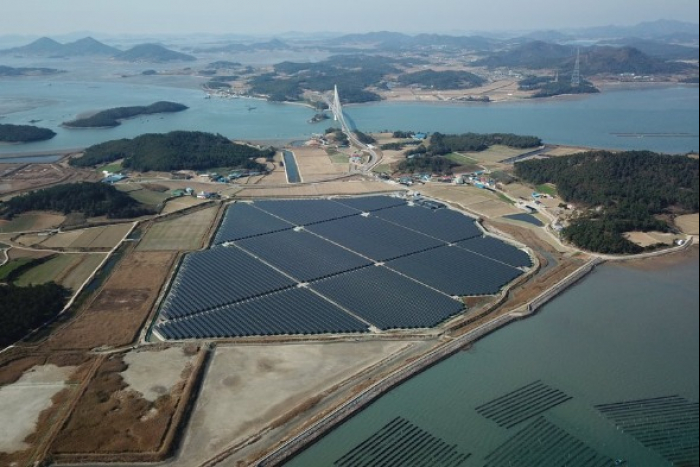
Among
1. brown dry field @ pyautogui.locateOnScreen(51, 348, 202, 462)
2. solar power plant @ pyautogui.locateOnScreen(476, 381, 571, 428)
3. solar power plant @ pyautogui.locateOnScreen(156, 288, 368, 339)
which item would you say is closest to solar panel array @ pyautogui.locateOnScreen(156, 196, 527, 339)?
solar power plant @ pyautogui.locateOnScreen(156, 288, 368, 339)

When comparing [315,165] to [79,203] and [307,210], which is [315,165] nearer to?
[307,210]

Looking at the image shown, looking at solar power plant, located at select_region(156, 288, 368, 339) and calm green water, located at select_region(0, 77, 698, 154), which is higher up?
calm green water, located at select_region(0, 77, 698, 154)

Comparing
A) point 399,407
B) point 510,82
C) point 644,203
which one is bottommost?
point 399,407

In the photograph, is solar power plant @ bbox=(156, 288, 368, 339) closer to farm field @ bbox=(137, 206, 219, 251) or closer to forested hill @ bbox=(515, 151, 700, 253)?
farm field @ bbox=(137, 206, 219, 251)

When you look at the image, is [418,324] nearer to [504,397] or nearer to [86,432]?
[504,397]

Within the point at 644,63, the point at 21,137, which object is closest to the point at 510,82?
the point at 644,63

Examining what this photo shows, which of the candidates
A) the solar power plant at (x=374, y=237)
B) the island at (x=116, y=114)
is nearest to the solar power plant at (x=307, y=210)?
the solar power plant at (x=374, y=237)

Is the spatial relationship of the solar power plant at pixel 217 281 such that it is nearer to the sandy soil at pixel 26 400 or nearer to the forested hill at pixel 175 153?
the sandy soil at pixel 26 400
